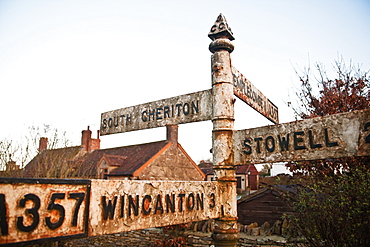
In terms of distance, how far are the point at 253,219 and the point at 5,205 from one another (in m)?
15.0

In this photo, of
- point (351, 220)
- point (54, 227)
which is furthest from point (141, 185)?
point (351, 220)

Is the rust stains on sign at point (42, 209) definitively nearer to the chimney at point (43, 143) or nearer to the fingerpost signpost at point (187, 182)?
the fingerpost signpost at point (187, 182)

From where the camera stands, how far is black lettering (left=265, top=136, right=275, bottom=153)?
2375mm

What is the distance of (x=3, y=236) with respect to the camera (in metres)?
1.10

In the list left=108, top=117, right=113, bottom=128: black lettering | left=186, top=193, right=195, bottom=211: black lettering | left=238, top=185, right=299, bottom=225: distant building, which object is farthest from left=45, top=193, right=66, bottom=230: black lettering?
left=238, top=185, right=299, bottom=225: distant building

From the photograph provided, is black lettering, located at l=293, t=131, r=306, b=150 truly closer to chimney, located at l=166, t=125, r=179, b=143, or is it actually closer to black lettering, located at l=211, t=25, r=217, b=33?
black lettering, located at l=211, t=25, r=217, b=33

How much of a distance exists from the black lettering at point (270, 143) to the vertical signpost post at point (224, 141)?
35cm

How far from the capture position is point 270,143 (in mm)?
2398

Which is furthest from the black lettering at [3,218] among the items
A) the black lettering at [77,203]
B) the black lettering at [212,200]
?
the black lettering at [212,200]

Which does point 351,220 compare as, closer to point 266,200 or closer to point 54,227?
point 54,227

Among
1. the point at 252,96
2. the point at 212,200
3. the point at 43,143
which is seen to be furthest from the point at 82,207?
the point at 43,143

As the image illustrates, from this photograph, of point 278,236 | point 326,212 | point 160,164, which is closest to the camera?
point 326,212

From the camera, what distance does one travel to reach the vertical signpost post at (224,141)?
245cm

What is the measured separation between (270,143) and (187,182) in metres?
0.89
